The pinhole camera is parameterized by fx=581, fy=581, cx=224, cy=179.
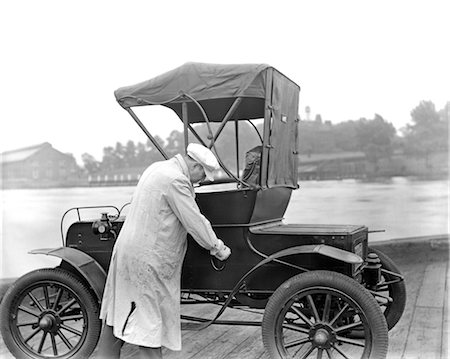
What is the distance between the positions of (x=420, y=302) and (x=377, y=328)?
2.61 metres

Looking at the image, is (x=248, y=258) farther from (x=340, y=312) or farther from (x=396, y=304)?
(x=396, y=304)

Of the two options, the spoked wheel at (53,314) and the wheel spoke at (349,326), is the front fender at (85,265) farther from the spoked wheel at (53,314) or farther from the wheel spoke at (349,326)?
the wheel spoke at (349,326)

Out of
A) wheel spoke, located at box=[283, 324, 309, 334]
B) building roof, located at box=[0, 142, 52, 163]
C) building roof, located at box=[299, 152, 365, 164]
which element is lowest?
wheel spoke, located at box=[283, 324, 309, 334]

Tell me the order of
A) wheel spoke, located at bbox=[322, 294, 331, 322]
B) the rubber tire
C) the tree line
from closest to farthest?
wheel spoke, located at bbox=[322, 294, 331, 322] < the rubber tire < the tree line

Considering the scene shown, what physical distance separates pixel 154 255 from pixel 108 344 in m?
0.69

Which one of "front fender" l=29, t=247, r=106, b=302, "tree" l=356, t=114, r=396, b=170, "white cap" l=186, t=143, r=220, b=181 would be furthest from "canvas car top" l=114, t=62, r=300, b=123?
"tree" l=356, t=114, r=396, b=170

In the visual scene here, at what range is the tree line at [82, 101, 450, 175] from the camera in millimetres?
6609

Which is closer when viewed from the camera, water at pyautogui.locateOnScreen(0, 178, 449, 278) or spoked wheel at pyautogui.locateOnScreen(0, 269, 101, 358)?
spoked wheel at pyautogui.locateOnScreen(0, 269, 101, 358)

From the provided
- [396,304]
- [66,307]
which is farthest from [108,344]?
[396,304]

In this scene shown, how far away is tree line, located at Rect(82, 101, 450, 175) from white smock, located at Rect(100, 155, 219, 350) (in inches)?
119

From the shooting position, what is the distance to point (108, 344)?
3.73 m

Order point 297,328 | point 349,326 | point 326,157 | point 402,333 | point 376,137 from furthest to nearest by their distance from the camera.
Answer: point 326,157
point 376,137
point 402,333
point 297,328
point 349,326

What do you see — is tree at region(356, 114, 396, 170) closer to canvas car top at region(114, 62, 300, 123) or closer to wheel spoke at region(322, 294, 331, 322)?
canvas car top at region(114, 62, 300, 123)

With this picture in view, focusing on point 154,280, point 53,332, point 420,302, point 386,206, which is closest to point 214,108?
point 154,280
